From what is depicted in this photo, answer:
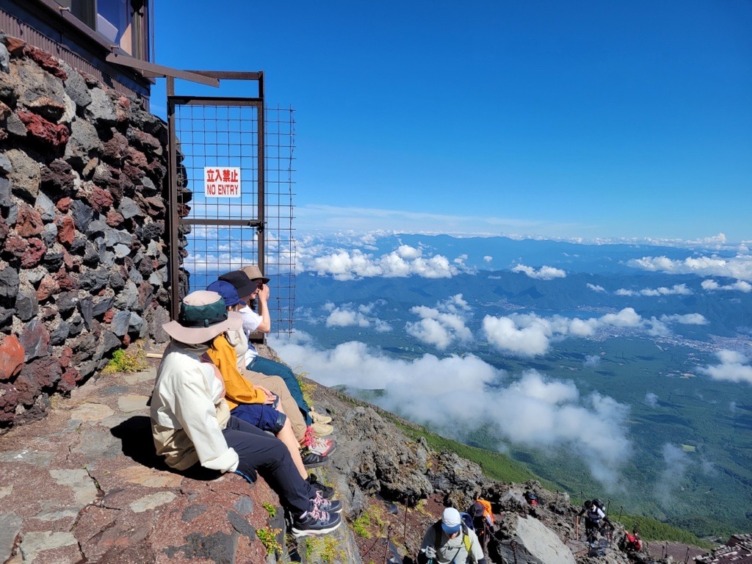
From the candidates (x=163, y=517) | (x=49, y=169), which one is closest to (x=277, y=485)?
(x=163, y=517)

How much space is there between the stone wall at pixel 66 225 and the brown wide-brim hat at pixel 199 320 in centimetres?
252

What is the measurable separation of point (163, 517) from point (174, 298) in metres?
6.26

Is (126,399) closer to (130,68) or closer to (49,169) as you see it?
(49,169)

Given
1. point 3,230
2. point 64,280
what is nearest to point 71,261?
point 64,280

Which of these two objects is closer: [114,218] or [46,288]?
[46,288]

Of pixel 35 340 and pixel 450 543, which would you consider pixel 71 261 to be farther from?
pixel 450 543

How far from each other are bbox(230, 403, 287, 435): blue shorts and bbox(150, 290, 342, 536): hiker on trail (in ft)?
0.66

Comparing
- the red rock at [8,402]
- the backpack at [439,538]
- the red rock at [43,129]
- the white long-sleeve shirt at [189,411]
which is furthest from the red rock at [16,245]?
the backpack at [439,538]

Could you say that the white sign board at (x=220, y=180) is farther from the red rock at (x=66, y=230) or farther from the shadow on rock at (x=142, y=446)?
the shadow on rock at (x=142, y=446)

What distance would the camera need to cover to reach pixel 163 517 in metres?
3.76

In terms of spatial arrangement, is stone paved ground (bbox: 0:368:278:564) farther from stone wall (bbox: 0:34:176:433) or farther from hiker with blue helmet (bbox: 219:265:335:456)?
hiker with blue helmet (bbox: 219:265:335:456)

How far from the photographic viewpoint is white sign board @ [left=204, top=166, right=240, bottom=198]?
905 centimetres

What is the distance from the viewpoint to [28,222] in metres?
5.41

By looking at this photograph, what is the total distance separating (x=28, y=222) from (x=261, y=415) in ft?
11.7
